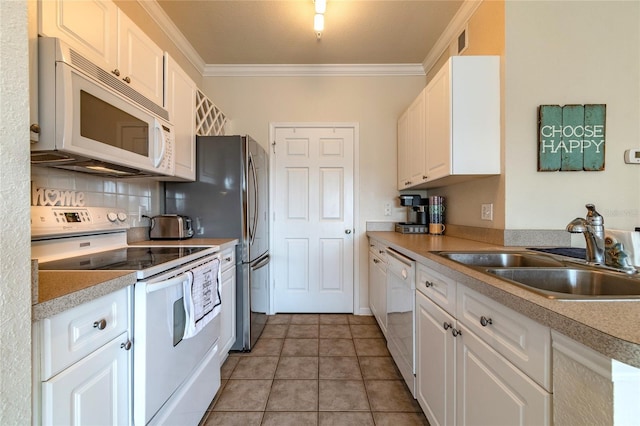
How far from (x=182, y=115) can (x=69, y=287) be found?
153cm

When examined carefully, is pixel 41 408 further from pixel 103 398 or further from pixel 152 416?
pixel 152 416

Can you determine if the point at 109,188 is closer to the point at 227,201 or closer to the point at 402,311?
the point at 227,201

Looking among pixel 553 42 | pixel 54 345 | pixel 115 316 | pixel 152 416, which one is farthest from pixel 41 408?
pixel 553 42

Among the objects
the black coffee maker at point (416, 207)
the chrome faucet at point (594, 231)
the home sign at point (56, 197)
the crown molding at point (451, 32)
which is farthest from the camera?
the black coffee maker at point (416, 207)

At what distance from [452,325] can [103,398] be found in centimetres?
127

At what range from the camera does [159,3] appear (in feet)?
7.00

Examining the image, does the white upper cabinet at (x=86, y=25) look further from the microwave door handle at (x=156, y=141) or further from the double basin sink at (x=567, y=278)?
the double basin sink at (x=567, y=278)

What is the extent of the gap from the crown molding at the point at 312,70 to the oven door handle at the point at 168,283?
256 centimetres

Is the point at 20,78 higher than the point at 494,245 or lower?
higher

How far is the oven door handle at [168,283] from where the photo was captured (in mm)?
1035

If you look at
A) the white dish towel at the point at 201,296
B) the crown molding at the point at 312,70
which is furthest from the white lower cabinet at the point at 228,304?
the crown molding at the point at 312,70

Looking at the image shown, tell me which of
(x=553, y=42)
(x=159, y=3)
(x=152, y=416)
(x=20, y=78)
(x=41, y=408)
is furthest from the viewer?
(x=159, y=3)

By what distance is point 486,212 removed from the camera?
6.31 ft

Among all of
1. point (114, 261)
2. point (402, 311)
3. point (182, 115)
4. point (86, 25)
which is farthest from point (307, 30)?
point (402, 311)
